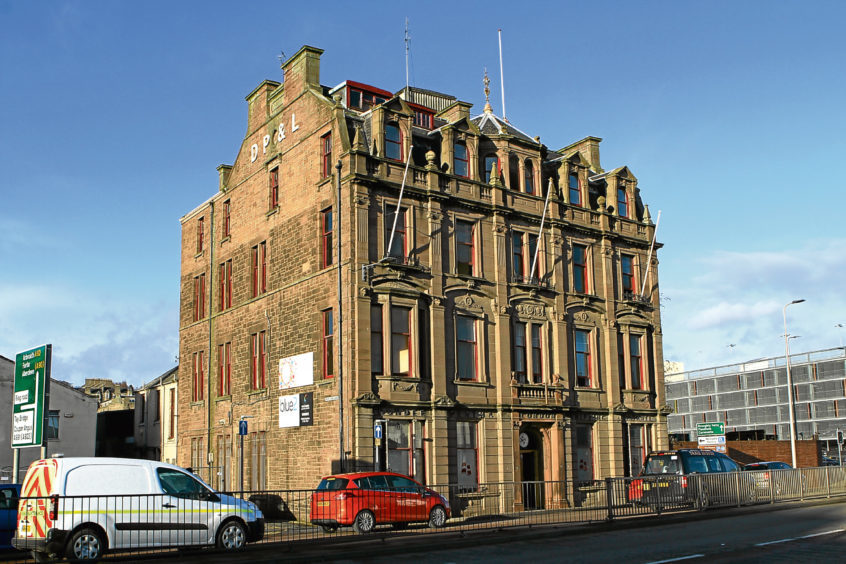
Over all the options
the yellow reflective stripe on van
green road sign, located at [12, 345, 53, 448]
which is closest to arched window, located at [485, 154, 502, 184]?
green road sign, located at [12, 345, 53, 448]

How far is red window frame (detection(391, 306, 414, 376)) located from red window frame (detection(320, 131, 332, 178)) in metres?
6.11

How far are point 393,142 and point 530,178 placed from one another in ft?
25.0

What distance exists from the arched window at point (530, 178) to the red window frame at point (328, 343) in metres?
11.3

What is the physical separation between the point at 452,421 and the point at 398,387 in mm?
2811

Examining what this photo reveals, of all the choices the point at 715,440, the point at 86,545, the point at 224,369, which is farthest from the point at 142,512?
the point at 715,440

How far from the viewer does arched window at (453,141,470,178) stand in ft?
115

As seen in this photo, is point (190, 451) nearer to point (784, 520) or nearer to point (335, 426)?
point (335, 426)

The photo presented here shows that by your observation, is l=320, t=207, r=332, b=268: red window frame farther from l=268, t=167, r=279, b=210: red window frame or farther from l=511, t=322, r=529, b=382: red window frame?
l=511, t=322, r=529, b=382: red window frame

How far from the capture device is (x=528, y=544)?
19.9 metres

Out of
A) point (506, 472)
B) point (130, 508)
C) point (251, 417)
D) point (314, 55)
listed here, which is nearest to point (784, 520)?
point (506, 472)

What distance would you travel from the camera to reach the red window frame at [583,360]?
3781 centimetres

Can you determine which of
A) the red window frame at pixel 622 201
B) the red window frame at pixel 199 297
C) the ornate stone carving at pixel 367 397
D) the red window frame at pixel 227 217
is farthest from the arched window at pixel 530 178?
the red window frame at pixel 199 297

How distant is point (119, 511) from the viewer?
17.3 metres

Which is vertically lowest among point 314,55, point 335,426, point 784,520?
point 784,520
